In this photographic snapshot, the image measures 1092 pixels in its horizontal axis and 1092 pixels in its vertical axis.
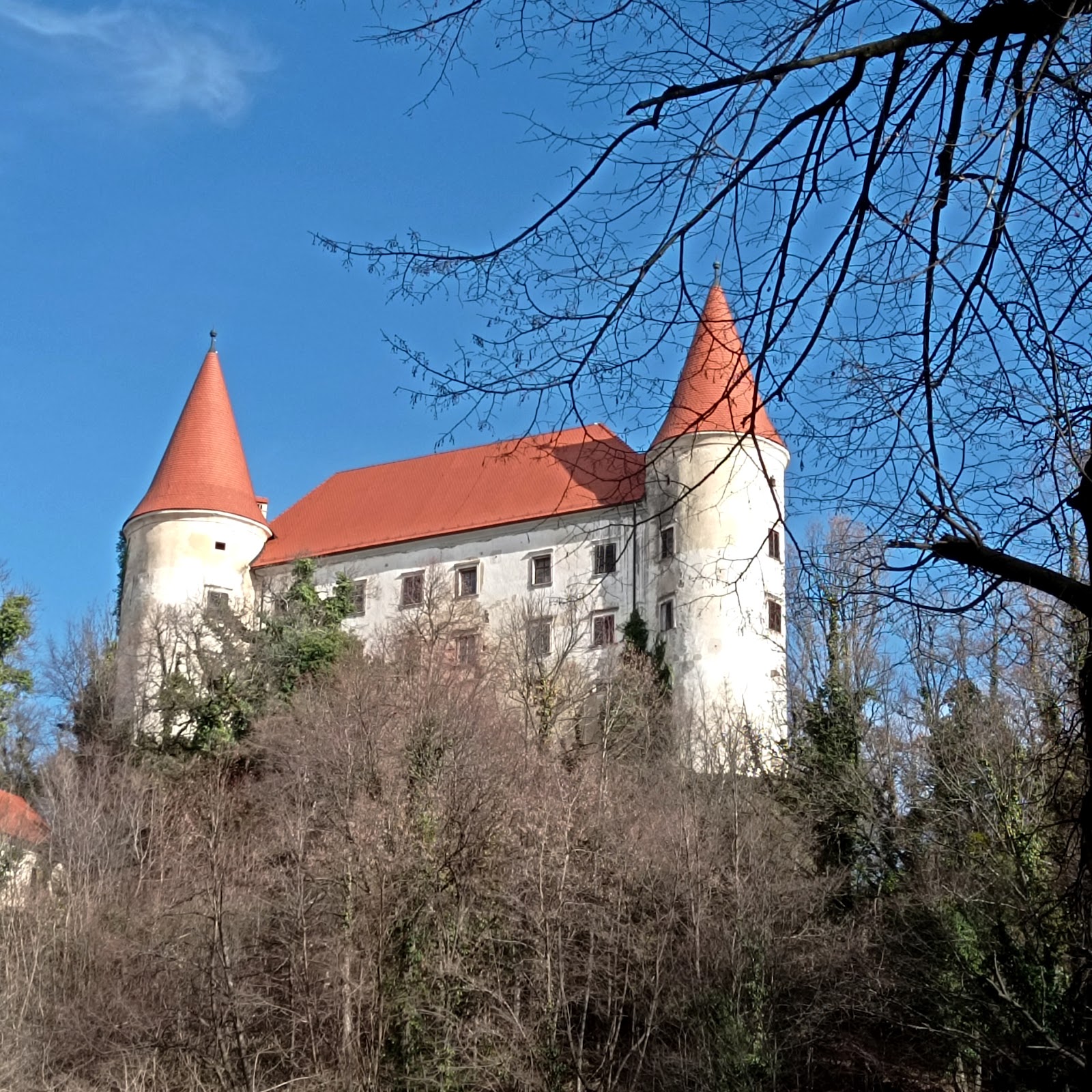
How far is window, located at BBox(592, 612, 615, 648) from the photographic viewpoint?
3603 cm

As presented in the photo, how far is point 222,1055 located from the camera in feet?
61.9

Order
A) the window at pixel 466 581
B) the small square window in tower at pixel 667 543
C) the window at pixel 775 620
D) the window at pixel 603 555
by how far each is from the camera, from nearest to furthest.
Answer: the window at pixel 603 555 → the window at pixel 775 620 → the small square window in tower at pixel 667 543 → the window at pixel 466 581

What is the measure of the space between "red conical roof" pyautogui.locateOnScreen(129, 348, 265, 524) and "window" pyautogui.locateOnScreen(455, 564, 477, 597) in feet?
22.5

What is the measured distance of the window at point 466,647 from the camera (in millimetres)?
36688

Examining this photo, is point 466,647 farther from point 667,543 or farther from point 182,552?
point 182,552

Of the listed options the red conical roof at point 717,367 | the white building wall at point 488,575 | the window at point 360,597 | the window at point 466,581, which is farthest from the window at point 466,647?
the red conical roof at point 717,367

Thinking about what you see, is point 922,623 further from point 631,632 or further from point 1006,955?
point 631,632

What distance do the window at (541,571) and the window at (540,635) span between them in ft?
3.95

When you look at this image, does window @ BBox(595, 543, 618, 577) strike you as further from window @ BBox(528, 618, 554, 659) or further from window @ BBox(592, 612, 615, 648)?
window @ BBox(528, 618, 554, 659)

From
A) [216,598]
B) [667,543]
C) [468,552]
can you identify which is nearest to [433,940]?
[667,543]

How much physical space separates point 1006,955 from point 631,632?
1785 centimetres

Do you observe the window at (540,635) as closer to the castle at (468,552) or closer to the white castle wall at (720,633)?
the castle at (468,552)

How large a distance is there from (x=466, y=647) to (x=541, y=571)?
101 inches

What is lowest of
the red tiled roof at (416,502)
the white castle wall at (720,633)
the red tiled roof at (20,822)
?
the red tiled roof at (20,822)
